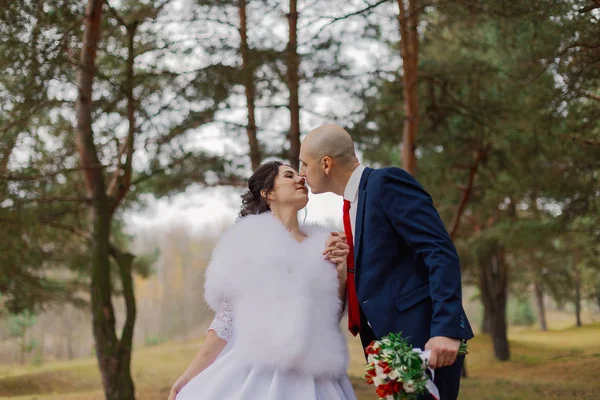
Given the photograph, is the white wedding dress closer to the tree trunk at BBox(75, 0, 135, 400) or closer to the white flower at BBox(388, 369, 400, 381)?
the white flower at BBox(388, 369, 400, 381)

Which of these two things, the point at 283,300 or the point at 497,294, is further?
the point at 497,294

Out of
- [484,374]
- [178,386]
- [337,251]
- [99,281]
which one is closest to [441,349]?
[337,251]

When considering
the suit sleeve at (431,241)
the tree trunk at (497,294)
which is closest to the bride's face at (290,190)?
the suit sleeve at (431,241)

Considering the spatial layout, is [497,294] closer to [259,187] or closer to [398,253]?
[259,187]

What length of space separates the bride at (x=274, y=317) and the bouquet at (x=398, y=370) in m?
0.52

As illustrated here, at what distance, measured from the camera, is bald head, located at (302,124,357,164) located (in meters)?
2.64

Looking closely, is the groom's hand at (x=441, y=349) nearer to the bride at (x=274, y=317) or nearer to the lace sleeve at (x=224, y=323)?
the bride at (x=274, y=317)

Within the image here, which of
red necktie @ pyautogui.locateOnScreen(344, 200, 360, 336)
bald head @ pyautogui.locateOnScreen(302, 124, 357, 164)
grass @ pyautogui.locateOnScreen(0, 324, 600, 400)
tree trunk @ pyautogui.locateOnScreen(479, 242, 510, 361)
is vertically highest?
bald head @ pyautogui.locateOnScreen(302, 124, 357, 164)

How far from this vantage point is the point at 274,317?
2.74 meters

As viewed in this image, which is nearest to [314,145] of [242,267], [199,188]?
[242,267]

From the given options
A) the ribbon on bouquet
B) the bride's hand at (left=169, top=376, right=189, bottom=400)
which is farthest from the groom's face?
the bride's hand at (left=169, top=376, right=189, bottom=400)

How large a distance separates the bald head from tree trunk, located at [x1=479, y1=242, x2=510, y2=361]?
44.2ft

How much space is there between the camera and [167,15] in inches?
314

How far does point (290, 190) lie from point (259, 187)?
0.21 m
